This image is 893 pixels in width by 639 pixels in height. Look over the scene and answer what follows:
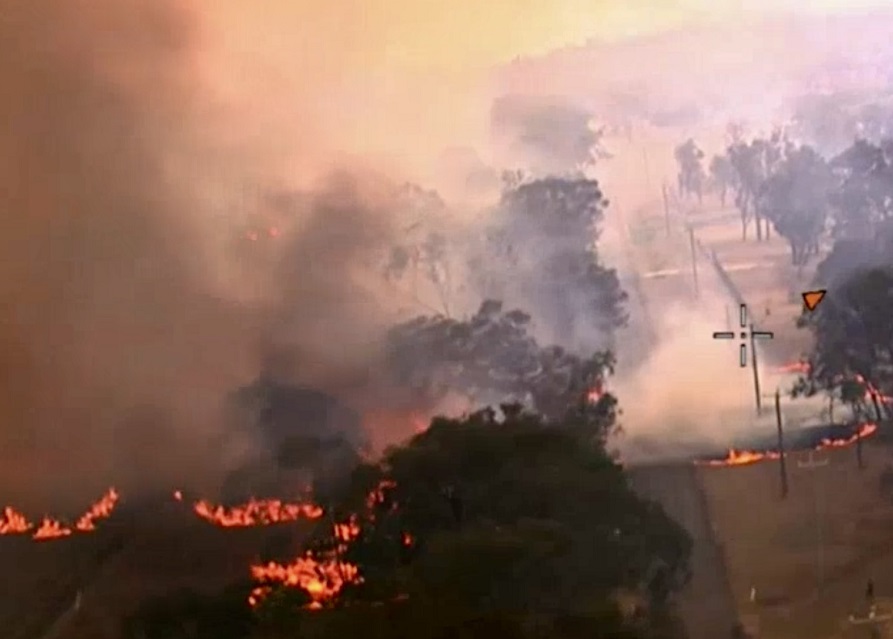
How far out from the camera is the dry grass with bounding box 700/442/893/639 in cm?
350

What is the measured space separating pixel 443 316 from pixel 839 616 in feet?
4.43

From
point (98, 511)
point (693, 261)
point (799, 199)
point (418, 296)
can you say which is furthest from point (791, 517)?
point (98, 511)

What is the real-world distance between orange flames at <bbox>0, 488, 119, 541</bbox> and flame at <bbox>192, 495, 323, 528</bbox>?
0.24 m

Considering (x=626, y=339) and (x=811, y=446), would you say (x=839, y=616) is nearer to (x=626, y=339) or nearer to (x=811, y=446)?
(x=811, y=446)

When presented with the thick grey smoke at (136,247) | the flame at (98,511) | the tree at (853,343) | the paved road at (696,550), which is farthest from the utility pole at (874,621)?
the flame at (98,511)

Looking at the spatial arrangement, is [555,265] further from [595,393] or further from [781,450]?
[781,450]

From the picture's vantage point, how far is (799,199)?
12.0ft

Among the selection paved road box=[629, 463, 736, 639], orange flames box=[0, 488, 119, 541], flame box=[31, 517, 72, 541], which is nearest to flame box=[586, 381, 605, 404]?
paved road box=[629, 463, 736, 639]

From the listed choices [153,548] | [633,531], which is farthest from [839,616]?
[153,548]

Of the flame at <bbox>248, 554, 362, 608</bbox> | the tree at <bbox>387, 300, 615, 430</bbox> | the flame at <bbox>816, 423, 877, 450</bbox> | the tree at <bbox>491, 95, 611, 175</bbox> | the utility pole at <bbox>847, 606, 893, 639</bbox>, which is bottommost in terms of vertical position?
the utility pole at <bbox>847, 606, 893, 639</bbox>

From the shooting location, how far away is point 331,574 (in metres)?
3.45

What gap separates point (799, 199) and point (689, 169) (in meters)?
0.32

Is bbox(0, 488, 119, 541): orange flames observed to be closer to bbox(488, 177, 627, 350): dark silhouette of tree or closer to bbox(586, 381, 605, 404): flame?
bbox(488, 177, 627, 350): dark silhouette of tree
